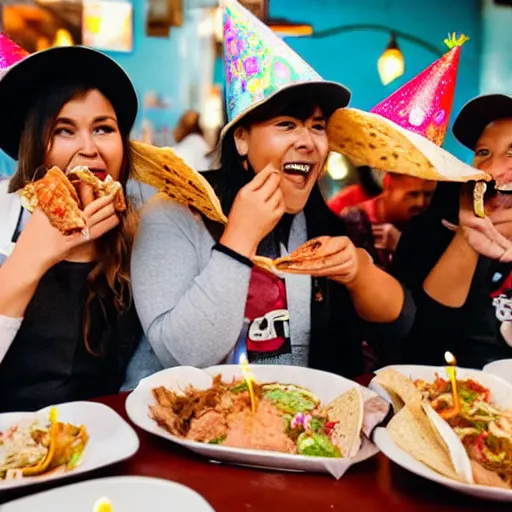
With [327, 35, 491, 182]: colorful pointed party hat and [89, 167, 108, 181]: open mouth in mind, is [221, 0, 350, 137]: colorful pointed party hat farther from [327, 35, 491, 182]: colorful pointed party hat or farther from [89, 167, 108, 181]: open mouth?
[89, 167, 108, 181]: open mouth

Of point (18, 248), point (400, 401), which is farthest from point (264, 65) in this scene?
point (400, 401)

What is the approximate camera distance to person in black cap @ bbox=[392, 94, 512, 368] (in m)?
2.00

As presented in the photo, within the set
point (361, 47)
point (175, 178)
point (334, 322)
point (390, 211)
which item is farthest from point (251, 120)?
point (361, 47)

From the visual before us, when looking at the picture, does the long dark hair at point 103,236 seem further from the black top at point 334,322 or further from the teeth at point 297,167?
the teeth at point 297,167

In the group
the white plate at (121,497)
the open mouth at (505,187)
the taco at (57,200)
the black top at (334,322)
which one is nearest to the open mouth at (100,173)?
the taco at (57,200)

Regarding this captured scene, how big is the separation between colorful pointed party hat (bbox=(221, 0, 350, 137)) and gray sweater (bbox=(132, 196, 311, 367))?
35cm

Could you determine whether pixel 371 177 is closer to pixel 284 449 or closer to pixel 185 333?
pixel 185 333

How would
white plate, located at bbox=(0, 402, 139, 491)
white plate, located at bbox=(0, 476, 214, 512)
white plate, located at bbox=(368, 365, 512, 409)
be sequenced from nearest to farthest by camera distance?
white plate, located at bbox=(0, 476, 214, 512) < white plate, located at bbox=(0, 402, 139, 491) < white plate, located at bbox=(368, 365, 512, 409)

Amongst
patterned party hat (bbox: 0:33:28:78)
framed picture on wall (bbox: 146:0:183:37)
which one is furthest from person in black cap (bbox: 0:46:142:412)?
framed picture on wall (bbox: 146:0:183:37)

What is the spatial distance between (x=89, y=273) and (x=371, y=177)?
7.33 ft

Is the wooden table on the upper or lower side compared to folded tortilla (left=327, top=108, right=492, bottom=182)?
lower

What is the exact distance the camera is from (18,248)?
1.53 meters

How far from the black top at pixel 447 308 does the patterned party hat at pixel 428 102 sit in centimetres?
24

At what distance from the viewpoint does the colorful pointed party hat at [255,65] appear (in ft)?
5.70
